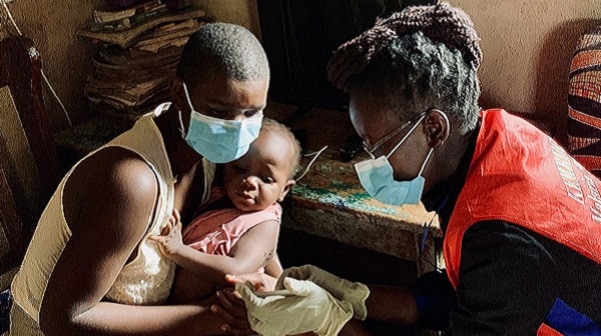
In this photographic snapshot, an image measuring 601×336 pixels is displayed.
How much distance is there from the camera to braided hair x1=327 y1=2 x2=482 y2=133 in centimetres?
116

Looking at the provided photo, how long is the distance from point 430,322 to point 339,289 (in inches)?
7.7

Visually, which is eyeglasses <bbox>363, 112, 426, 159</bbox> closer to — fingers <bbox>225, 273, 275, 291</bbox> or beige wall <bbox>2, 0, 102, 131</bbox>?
fingers <bbox>225, 273, 275, 291</bbox>

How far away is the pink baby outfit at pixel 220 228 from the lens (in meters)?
1.61

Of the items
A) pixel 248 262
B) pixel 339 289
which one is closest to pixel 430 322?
pixel 339 289

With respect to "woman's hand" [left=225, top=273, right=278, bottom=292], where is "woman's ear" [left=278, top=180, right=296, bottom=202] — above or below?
above

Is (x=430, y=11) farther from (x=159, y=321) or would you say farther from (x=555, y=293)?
(x=159, y=321)

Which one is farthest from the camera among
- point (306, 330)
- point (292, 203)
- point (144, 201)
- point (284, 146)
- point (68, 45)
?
point (68, 45)

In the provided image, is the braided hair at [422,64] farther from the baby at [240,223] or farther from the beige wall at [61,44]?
the beige wall at [61,44]

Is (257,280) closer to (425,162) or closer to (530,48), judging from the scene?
(425,162)

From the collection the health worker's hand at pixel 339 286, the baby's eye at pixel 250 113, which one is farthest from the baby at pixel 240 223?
Result: the baby's eye at pixel 250 113

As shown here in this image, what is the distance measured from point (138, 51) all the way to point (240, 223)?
79cm

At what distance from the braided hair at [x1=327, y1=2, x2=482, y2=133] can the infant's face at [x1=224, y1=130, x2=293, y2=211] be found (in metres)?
0.48

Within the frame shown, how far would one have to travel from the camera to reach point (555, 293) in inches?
41.3

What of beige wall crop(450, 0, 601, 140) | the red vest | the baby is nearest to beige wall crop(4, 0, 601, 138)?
beige wall crop(450, 0, 601, 140)
